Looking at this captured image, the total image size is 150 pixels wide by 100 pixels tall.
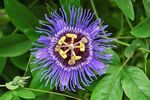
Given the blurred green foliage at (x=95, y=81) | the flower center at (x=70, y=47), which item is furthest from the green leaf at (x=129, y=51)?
the flower center at (x=70, y=47)

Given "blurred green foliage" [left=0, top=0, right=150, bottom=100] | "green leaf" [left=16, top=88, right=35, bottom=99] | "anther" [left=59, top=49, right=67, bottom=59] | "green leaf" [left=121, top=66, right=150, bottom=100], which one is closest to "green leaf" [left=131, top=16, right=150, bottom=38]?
"blurred green foliage" [left=0, top=0, right=150, bottom=100]

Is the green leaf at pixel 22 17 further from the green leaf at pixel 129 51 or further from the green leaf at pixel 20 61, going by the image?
the green leaf at pixel 129 51

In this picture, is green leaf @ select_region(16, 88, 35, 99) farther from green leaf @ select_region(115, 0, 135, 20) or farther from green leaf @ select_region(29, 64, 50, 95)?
green leaf @ select_region(115, 0, 135, 20)

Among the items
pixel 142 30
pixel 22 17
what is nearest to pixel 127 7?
pixel 142 30

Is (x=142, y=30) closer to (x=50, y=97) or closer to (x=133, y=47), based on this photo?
(x=133, y=47)

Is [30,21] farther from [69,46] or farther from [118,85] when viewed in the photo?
[118,85]
